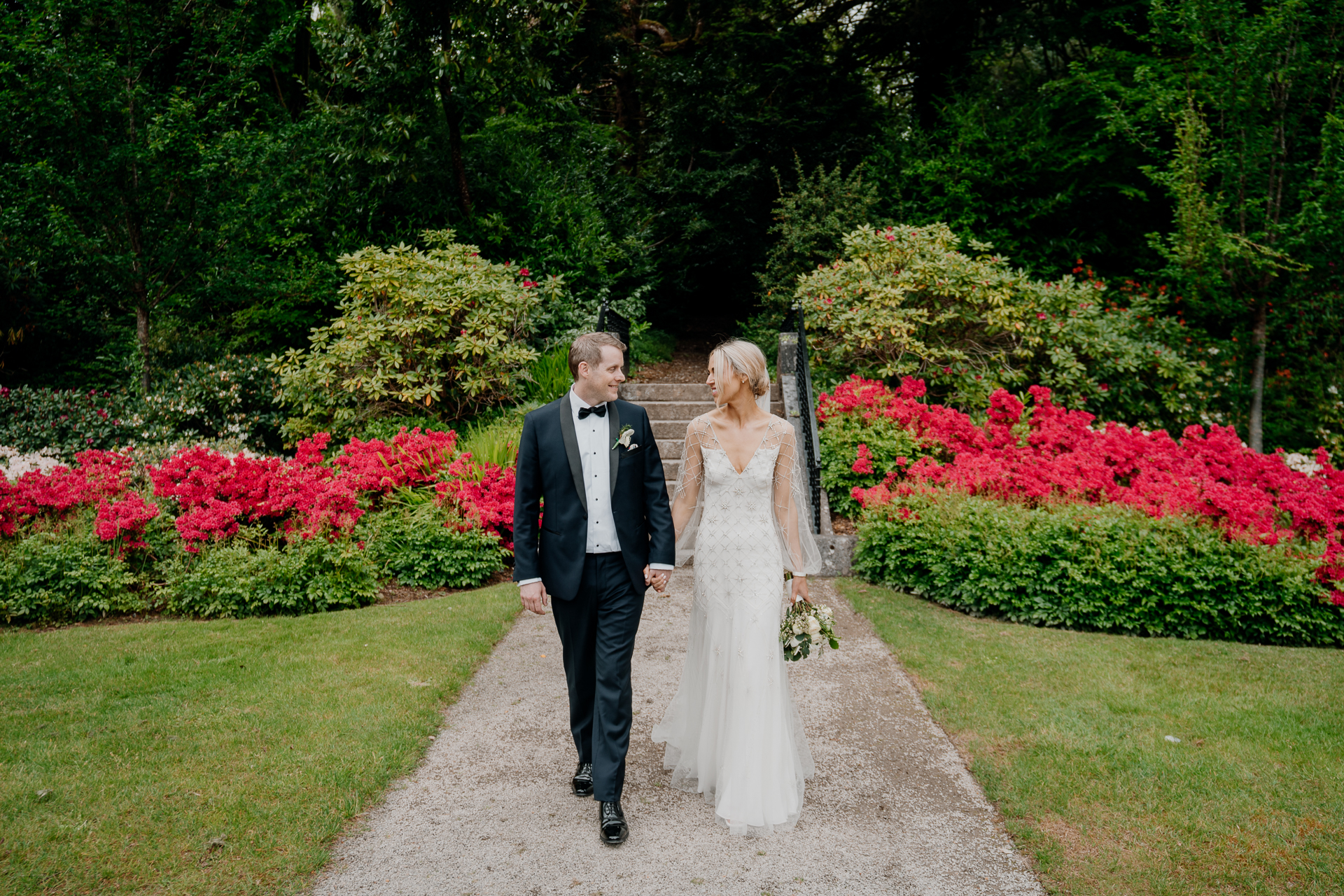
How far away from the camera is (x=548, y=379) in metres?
10.0

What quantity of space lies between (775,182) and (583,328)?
6813 millimetres

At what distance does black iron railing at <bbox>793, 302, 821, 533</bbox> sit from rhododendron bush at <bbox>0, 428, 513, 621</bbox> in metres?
2.80

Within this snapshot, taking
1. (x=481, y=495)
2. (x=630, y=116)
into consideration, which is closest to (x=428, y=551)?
(x=481, y=495)

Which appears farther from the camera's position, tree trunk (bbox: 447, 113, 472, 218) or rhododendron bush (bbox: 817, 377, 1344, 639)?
tree trunk (bbox: 447, 113, 472, 218)

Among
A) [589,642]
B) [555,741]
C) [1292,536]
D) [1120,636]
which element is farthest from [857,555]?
[589,642]

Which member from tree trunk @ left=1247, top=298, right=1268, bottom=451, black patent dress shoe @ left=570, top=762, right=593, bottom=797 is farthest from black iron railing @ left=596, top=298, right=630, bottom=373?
tree trunk @ left=1247, top=298, right=1268, bottom=451

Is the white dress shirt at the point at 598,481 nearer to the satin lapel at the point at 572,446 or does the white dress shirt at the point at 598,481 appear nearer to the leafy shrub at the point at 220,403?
the satin lapel at the point at 572,446

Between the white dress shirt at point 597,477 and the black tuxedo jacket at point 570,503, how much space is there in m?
0.02

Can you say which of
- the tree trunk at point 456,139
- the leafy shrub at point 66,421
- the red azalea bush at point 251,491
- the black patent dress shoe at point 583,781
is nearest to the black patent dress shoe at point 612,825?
the black patent dress shoe at point 583,781

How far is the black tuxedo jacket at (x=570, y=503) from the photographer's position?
3.34 meters

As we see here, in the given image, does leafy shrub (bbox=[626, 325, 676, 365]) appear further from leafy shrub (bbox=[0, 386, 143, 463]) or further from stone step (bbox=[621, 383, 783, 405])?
leafy shrub (bbox=[0, 386, 143, 463])

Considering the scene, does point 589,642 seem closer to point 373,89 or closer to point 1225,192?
point 1225,192

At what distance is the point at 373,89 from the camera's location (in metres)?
11.3

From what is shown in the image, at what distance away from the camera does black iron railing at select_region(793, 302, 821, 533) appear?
748 cm
